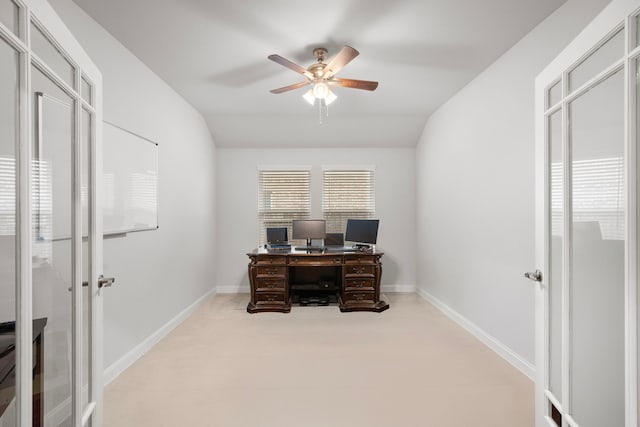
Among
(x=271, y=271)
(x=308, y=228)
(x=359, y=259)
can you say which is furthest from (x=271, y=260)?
(x=359, y=259)

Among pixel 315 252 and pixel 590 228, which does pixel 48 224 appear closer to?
pixel 590 228

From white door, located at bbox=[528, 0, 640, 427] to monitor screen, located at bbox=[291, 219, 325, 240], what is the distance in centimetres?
308

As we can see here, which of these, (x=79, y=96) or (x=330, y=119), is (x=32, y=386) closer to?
(x=79, y=96)

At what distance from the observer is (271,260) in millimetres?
4070

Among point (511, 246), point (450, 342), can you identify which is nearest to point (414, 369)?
point (450, 342)

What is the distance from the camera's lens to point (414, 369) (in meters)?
2.51

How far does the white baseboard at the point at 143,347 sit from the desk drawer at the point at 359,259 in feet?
6.71

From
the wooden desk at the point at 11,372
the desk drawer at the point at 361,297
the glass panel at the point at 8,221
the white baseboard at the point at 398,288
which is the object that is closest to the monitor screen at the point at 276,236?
the desk drawer at the point at 361,297

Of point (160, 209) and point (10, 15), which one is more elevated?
point (10, 15)

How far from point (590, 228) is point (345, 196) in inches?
150

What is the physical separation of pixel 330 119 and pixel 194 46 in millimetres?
2273

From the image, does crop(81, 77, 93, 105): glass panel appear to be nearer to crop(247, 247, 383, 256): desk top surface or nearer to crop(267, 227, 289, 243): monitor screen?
crop(247, 247, 383, 256): desk top surface

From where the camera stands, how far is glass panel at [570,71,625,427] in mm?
1226

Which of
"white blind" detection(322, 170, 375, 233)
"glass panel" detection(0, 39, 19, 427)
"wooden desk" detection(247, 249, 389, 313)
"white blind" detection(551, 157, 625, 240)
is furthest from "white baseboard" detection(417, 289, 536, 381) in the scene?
"glass panel" detection(0, 39, 19, 427)
